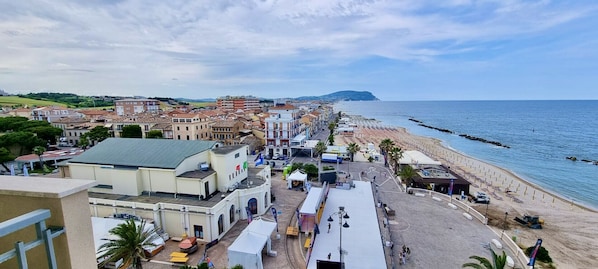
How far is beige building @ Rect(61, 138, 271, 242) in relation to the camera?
2761cm

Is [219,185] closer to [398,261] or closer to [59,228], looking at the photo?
[398,261]

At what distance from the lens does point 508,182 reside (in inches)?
2188

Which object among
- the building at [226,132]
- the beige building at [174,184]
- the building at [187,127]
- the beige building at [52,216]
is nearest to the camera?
the beige building at [52,216]

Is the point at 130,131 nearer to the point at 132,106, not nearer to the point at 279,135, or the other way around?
the point at 279,135

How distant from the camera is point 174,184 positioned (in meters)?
30.5

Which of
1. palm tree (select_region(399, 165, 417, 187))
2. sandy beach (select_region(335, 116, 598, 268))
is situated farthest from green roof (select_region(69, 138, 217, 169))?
sandy beach (select_region(335, 116, 598, 268))

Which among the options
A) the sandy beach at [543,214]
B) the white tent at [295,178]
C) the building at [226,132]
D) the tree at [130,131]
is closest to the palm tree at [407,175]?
the sandy beach at [543,214]

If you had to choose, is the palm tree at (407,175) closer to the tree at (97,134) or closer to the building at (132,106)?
the tree at (97,134)

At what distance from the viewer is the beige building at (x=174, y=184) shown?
90.6ft

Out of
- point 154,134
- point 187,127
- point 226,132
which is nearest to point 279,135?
point 226,132

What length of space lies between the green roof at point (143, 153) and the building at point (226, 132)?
1598 inches

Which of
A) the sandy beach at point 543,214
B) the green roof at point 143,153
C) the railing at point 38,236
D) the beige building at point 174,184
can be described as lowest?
the sandy beach at point 543,214

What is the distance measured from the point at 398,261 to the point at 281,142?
46352 mm

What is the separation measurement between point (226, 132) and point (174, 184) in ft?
154
